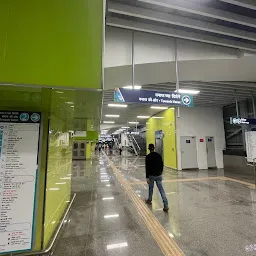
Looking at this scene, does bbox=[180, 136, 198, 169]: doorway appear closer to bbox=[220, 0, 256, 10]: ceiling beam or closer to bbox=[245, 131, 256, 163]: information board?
bbox=[245, 131, 256, 163]: information board

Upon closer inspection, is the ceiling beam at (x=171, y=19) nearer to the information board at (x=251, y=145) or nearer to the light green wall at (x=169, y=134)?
the information board at (x=251, y=145)

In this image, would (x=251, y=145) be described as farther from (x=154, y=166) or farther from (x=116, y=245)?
(x=116, y=245)

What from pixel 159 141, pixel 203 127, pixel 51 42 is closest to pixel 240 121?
pixel 203 127

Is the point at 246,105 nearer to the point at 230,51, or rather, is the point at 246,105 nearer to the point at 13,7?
the point at 230,51

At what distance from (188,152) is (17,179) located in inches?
389

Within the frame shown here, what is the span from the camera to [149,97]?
4.18 m

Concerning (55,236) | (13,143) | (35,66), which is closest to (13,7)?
(35,66)

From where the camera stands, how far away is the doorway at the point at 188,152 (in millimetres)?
10363

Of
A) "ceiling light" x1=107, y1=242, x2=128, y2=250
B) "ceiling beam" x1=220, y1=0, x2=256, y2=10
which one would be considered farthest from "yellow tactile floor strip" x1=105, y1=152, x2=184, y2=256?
"ceiling beam" x1=220, y1=0, x2=256, y2=10

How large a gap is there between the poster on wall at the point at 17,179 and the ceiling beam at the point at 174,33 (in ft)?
8.79

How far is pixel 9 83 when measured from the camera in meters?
1.30

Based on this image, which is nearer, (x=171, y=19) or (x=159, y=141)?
(x=171, y=19)

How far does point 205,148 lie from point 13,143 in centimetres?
1099

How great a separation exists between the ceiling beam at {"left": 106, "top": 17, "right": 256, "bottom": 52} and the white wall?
21.4 feet
